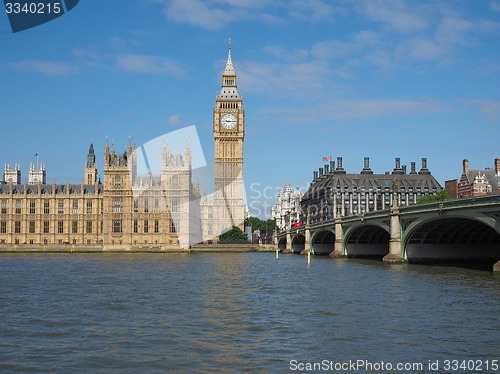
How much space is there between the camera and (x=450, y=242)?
65938 mm

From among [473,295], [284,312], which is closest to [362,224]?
[473,295]

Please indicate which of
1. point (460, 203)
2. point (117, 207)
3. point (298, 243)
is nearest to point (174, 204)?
point (117, 207)

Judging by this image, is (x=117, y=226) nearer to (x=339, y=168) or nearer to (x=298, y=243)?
(x=298, y=243)

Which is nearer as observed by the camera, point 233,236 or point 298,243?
point 298,243

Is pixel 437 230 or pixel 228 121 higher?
pixel 228 121

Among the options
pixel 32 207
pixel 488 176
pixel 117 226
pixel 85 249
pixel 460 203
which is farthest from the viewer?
pixel 32 207

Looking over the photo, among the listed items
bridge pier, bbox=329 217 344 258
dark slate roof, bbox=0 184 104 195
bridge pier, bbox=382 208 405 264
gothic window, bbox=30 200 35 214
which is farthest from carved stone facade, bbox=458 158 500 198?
gothic window, bbox=30 200 35 214

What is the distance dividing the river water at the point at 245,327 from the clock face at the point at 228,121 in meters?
124

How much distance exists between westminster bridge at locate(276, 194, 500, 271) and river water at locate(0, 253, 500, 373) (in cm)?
827

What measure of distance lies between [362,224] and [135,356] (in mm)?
57933

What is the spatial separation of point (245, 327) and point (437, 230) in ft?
145

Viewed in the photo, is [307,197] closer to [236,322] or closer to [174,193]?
[174,193]

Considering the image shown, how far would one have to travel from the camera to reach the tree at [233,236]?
141325 mm

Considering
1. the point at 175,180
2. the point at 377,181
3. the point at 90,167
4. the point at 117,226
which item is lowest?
the point at 117,226
